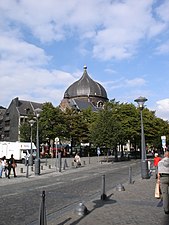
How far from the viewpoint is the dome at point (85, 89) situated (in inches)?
4850

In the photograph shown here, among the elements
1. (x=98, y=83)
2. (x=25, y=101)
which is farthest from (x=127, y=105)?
(x=98, y=83)

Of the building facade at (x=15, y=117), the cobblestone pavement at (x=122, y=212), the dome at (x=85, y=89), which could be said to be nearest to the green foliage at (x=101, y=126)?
the building facade at (x=15, y=117)

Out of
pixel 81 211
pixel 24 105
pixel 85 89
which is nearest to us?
pixel 81 211

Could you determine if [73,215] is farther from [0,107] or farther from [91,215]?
[0,107]

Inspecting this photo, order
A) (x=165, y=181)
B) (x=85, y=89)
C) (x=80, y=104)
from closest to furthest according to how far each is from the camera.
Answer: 1. (x=165, y=181)
2. (x=80, y=104)
3. (x=85, y=89)

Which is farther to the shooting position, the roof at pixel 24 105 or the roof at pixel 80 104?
the roof at pixel 80 104

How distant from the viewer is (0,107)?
12512 centimetres

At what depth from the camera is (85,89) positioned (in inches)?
4882

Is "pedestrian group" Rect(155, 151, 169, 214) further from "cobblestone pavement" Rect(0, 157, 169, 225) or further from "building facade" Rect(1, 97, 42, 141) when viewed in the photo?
"building facade" Rect(1, 97, 42, 141)

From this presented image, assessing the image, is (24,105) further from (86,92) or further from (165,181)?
(165,181)

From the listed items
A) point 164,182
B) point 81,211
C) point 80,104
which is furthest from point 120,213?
point 80,104

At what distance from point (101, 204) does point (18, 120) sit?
8819 cm

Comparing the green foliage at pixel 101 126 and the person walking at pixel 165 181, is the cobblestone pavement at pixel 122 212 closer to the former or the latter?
the person walking at pixel 165 181

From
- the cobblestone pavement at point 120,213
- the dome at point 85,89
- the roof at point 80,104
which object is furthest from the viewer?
the dome at point 85,89
